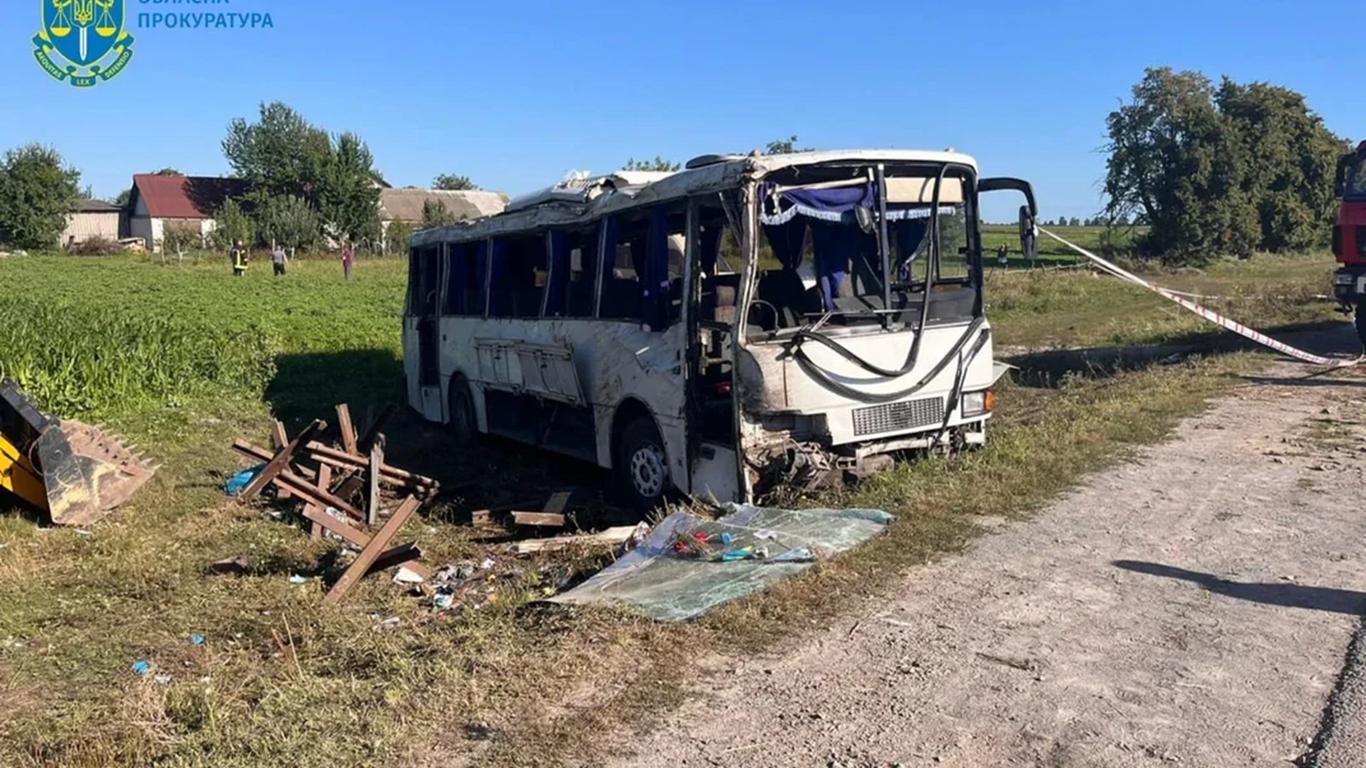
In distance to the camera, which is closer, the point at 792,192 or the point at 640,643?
the point at 640,643

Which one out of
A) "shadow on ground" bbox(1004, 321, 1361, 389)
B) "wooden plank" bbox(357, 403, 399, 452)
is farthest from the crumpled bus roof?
"shadow on ground" bbox(1004, 321, 1361, 389)

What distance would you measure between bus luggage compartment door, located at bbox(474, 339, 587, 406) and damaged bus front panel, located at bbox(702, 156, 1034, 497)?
2.46m

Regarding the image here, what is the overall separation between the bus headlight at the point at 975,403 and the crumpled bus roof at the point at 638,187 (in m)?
1.81

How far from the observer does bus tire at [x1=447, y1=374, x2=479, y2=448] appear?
41.2ft

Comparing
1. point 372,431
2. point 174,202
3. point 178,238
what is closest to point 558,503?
point 372,431

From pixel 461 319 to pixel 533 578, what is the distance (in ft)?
22.0

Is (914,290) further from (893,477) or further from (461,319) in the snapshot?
(461,319)

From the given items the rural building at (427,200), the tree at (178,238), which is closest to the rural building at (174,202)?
the tree at (178,238)

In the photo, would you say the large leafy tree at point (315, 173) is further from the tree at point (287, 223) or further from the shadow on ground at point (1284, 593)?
the shadow on ground at point (1284, 593)

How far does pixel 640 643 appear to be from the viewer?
4828mm

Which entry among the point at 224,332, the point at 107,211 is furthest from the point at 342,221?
the point at 224,332

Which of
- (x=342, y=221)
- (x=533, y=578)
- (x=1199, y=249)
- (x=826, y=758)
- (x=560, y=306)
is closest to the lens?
(x=826, y=758)

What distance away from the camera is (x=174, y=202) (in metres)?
76.4

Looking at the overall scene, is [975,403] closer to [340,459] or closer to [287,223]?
[340,459]
